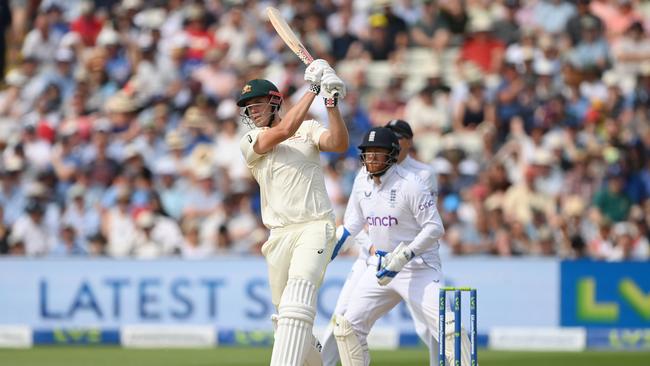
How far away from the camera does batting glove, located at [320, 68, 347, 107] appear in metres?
6.61

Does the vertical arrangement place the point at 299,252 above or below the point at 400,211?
below

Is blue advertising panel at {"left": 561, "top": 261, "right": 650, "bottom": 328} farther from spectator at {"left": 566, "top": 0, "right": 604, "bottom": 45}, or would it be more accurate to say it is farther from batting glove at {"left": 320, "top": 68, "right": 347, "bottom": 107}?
batting glove at {"left": 320, "top": 68, "right": 347, "bottom": 107}

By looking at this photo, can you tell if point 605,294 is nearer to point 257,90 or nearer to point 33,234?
point 33,234

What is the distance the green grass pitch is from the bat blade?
12.3 feet

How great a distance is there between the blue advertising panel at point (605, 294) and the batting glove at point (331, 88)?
5.82 m

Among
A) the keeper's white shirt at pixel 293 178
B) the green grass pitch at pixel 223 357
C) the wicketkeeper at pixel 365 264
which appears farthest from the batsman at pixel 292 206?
the green grass pitch at pixel 223 357

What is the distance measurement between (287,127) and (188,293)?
19.2 feet

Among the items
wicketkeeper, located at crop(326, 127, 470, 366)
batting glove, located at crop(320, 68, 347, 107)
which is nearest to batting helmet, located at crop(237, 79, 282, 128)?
batting glove, located at crop(320, 68, 347, 107)

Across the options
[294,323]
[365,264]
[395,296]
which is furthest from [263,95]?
[365,264]

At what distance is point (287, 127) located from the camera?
6.75m

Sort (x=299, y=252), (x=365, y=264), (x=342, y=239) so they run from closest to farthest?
(x=299, y=252), (x=342, y=239), (x=365, y=264)

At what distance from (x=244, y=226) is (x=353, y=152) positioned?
61.7 inches

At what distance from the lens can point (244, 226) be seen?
1302 cm

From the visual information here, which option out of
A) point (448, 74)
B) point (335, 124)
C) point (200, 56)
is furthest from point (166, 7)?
point (335, 124)
